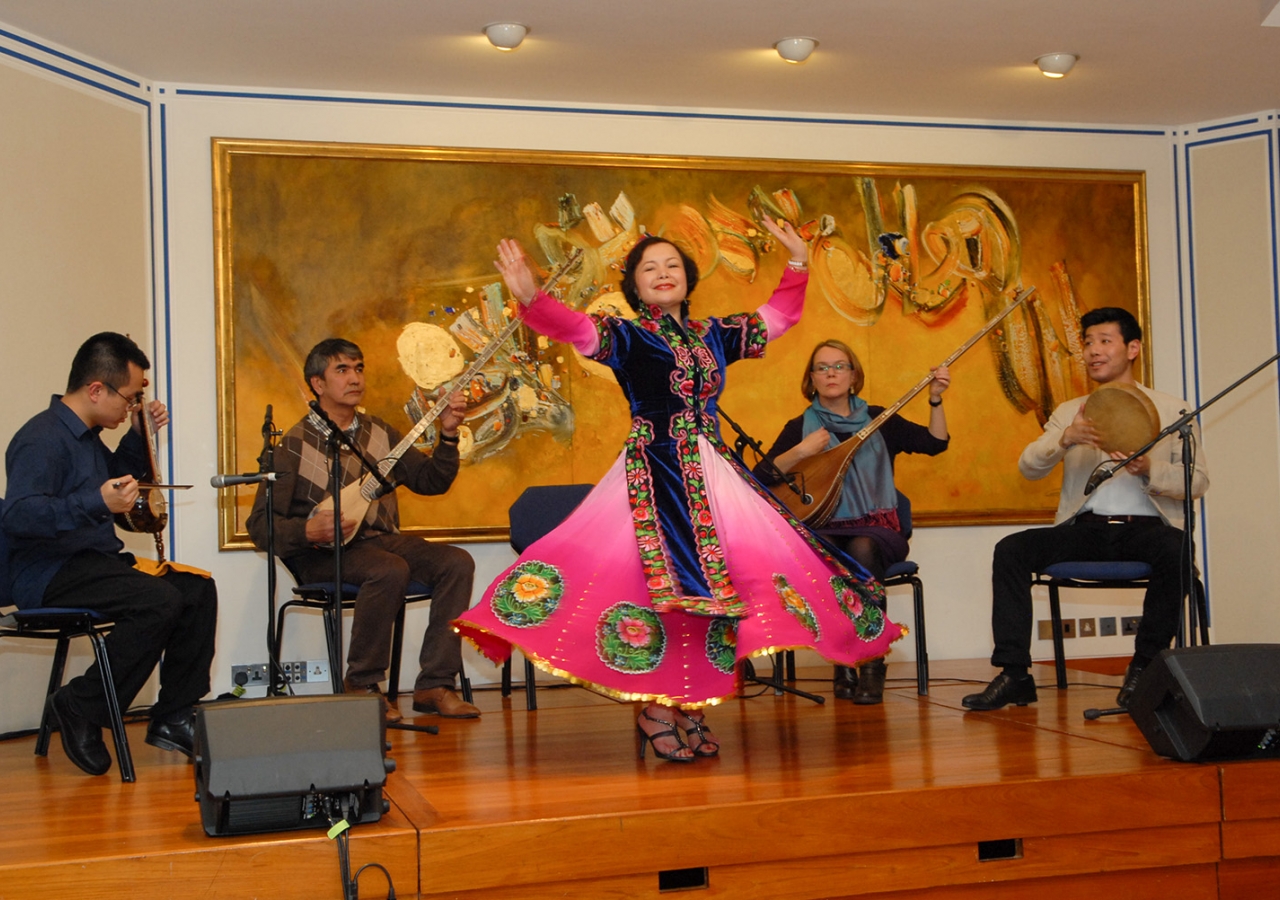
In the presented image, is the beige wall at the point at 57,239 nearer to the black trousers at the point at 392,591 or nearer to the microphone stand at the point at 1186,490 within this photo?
the black trousers at the point at 392,591

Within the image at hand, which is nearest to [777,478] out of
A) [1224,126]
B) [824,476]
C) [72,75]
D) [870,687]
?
[824,476]

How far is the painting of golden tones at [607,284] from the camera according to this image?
16.2 ft

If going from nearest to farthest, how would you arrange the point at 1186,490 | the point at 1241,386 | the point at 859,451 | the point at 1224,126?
the point at 1186,490, the point at 859,451, the point at 1241,386, the point at 1224,126

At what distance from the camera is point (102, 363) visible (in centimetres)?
354

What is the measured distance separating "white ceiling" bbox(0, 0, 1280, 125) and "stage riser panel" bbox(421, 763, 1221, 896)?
288cm

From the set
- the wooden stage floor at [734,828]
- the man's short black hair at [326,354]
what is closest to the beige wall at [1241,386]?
the wooden stage floor at [734,828]

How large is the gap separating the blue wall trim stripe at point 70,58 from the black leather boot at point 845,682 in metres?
3.46

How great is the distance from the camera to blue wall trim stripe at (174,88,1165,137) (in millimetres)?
4992

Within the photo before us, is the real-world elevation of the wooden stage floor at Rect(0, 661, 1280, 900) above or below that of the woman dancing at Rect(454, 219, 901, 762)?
below

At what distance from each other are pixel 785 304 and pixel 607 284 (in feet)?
6.40

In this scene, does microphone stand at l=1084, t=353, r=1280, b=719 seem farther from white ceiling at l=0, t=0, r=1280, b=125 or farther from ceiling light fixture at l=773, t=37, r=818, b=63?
ceiling light fixture at l=773, t=37, r=818, b=63

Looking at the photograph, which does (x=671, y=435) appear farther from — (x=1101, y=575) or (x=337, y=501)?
(x=1101, y=575)

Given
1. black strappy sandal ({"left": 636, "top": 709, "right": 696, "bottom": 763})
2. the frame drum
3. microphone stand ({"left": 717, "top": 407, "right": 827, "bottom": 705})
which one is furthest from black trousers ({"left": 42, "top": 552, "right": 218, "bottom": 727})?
the frame drum

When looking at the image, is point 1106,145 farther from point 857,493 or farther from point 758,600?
point 758,600
